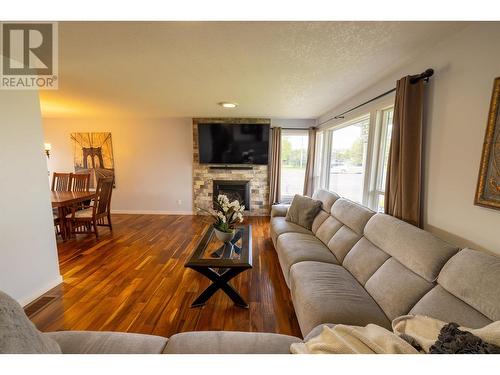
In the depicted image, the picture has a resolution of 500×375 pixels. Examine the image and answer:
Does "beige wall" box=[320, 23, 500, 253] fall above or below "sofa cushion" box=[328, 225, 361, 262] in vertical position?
above

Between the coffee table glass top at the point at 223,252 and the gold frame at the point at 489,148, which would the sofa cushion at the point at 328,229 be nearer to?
the coffee table glass top at the point at 223,252

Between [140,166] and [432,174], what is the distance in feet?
17.8

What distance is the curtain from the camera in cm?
464

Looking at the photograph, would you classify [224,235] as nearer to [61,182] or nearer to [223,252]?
[223,252]

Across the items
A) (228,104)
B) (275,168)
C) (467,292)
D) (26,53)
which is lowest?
(467,292)

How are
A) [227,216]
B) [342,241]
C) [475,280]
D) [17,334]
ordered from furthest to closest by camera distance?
[227,216] < [342,241] < [475,280] < [17,334]

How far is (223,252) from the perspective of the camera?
2059mm

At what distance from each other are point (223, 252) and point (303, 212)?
1553 millimetres

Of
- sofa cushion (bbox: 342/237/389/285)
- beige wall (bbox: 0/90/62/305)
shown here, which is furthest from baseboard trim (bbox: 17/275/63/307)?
sofa cushion (bbox: 342/237/389/285)

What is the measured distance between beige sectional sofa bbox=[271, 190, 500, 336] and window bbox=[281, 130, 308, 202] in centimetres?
284

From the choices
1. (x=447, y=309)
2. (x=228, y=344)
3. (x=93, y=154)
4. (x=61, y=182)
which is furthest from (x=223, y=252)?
(x=93, y=154)

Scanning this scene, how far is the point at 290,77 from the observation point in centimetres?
225

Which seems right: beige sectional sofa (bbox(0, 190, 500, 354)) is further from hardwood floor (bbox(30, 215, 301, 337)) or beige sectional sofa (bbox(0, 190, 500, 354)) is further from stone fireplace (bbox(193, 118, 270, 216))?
stone fireplace (bbox(193, 118, 270, 216))
